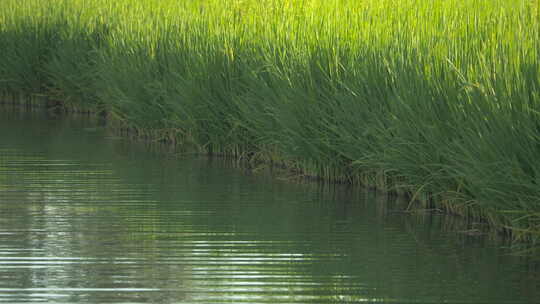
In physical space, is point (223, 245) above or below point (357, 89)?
below

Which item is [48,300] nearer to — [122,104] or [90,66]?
[122,104]

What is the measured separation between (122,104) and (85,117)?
3574 millimetres

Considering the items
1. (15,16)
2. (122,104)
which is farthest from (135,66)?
(15,16)

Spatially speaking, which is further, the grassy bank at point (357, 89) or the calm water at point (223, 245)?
the grassy bank at point (357, 89)

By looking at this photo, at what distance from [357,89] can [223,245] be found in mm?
2731

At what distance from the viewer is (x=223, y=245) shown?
8523mm

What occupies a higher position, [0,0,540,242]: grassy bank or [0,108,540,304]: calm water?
[0,0,540,242]: grassy bank

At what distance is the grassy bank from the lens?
28.7 feet

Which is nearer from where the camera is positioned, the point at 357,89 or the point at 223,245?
the point at 223,245

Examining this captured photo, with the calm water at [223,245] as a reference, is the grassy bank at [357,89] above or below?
above

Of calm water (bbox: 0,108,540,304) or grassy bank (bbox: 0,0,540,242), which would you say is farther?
grassy bank (bbox: 0,0,540,242)

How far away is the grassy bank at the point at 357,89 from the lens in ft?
28.7

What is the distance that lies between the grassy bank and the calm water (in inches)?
14.2

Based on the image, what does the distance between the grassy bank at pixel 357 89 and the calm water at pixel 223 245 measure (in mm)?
361
